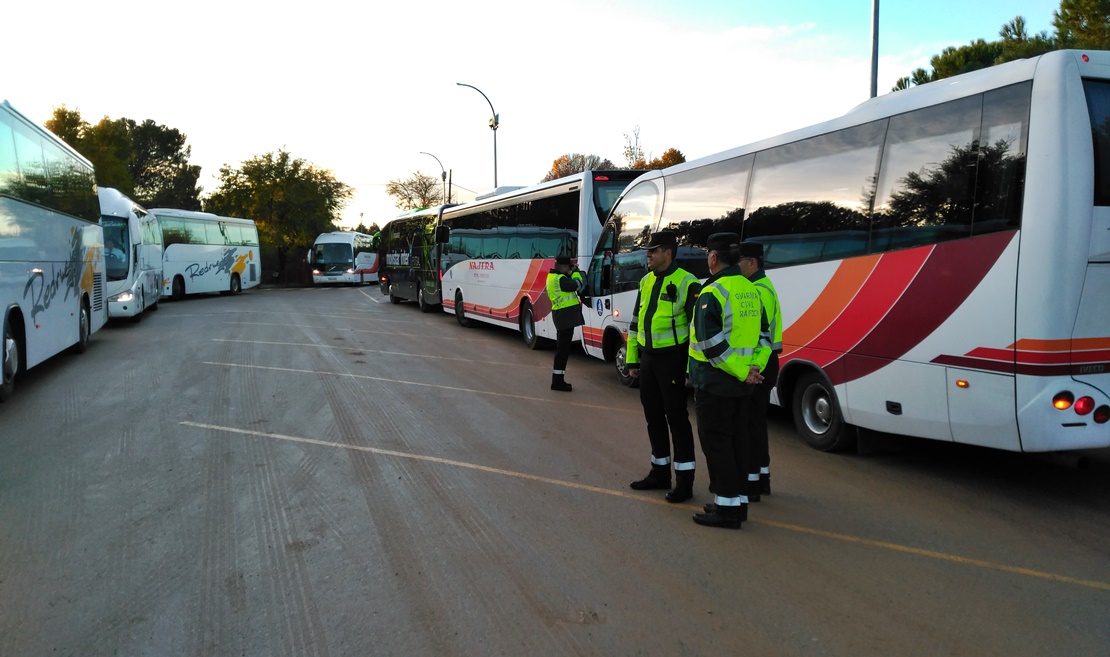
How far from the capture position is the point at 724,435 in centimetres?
493

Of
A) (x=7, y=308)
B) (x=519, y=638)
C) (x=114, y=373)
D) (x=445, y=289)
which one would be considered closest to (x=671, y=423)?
(x=519, y=638)

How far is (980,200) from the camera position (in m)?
5.39

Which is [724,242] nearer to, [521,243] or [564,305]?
[564,305]

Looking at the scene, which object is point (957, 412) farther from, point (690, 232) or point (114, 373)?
point (114, 373)

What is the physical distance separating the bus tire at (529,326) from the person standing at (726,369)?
1009cm

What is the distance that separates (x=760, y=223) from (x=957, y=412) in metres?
2.89

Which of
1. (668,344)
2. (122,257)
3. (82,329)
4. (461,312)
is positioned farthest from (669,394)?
(122,257)

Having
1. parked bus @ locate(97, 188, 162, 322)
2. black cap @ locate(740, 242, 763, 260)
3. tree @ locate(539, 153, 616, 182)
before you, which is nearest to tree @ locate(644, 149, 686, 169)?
tree @ locate(539, 153, 616, 182)

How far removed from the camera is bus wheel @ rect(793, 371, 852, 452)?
22.1 feet

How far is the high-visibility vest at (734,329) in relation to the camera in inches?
190

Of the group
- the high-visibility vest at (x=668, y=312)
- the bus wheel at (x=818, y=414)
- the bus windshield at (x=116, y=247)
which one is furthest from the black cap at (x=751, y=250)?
the bus windshield at (x=116, y=247)

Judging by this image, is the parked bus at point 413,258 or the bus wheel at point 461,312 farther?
the parked bus at point 413,258

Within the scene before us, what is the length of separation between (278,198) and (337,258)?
25.5 feet

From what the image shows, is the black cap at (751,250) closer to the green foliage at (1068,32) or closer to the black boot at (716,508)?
the black boot at (716,508)
